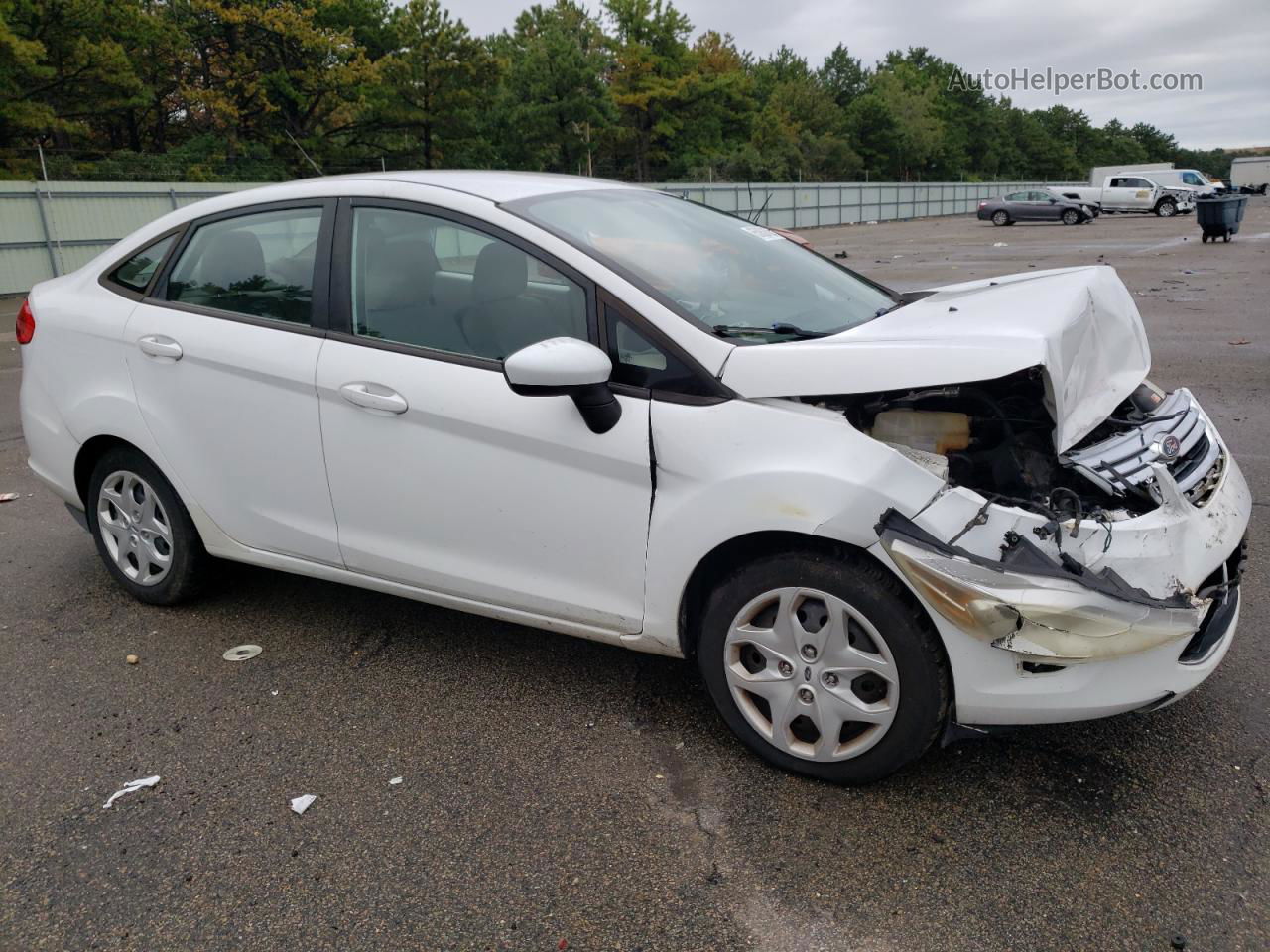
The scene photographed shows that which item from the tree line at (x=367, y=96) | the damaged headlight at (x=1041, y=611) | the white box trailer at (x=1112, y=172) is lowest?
the damaged headlight at (x=1041, y=611)

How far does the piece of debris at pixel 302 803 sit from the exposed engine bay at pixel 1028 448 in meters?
1.78

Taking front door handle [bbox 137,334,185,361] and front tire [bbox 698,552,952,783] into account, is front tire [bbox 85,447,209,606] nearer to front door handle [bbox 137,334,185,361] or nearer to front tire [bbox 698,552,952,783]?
front door handle [bbox 137,334,185,361]

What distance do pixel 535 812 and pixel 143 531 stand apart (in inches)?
89.3

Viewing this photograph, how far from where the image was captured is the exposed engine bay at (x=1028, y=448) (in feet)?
8.83

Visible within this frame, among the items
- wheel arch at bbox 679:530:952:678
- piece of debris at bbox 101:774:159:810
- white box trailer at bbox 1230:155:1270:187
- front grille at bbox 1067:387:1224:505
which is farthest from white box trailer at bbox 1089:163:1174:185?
piece of debris at bbox 101:774:159:810

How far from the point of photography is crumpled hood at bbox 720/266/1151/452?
259 centimetres

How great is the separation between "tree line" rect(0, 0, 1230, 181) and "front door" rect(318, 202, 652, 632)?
11.7 meters

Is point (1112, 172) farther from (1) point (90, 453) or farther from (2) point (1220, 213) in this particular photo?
(1) point (90, 453)

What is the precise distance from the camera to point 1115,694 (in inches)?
100

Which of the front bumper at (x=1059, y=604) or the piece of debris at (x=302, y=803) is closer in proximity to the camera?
the front bumper at (x=1059, y=604)

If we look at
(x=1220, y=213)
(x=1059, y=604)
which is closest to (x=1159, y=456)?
(x=1059, y=604)

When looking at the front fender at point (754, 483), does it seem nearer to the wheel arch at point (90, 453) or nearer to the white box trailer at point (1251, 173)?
the wheel arch at point (90, 453)

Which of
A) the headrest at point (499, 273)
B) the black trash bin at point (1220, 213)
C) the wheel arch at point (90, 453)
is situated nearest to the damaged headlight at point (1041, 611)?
the headrest at point (499, 273)

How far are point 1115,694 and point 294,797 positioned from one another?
221cm
